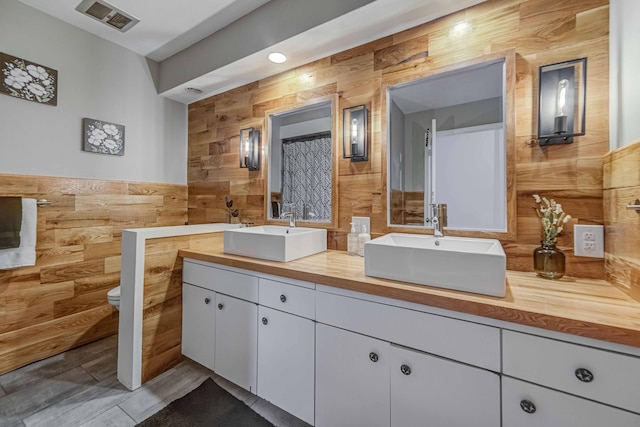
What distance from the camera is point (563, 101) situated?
1235mm

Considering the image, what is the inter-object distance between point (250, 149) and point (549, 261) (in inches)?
82.5

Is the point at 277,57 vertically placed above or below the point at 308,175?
above

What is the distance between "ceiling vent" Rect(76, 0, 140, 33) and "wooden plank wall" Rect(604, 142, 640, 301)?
9.59 ft

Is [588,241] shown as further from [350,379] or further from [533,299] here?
[350,379]

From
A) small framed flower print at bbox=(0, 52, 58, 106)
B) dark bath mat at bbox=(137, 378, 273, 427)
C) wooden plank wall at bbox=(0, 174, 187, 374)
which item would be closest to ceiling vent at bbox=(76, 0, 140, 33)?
small framed flower print at bbox=(0, 52, 58, 106)

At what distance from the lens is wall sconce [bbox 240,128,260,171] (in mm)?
2320

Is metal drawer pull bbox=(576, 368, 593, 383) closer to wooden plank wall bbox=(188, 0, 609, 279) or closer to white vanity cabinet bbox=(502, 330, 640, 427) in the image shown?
white vanity cabinet bbox=(502, 330, 640, 427)

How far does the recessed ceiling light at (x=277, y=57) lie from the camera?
1.94m

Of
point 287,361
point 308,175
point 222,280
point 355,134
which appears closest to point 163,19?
point 308,175

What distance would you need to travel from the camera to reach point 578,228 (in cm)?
124

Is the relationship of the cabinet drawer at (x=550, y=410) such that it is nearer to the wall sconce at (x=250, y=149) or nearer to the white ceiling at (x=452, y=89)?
the white ceiling at (x=452, y=89)

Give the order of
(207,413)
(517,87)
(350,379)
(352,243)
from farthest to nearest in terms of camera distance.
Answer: (352,243) → (207,413) → (517,87) → (350,379)

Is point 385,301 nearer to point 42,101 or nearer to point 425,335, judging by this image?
point 425,335

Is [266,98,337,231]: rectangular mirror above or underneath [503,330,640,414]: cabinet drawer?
above
